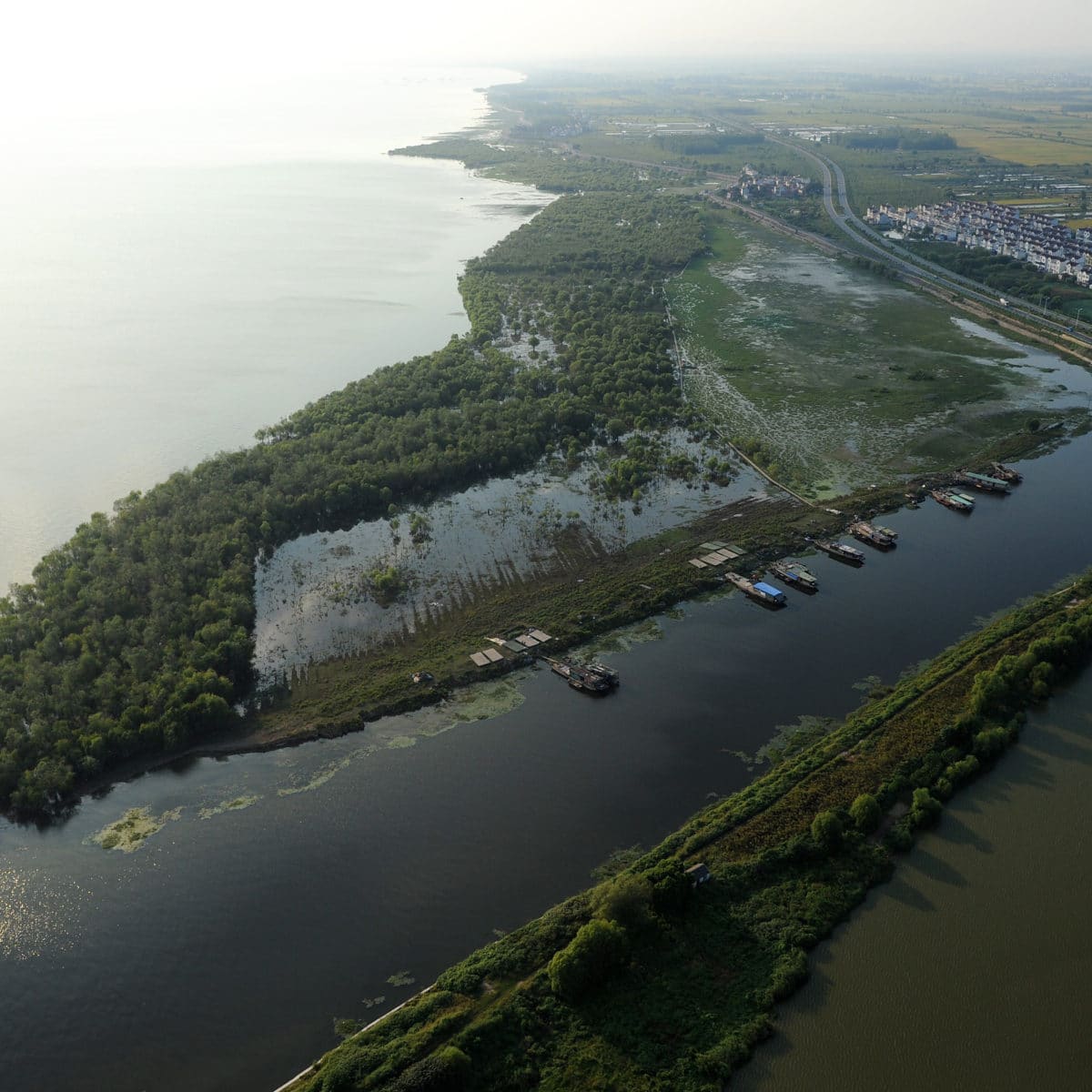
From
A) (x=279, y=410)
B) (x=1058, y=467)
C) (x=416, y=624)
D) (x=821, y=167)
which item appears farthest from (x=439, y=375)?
(x=821, y=167)

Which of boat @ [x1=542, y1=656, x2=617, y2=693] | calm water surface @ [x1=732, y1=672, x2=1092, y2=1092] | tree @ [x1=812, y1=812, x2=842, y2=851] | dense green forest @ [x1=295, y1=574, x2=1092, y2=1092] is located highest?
boat @ [x1=542, y1=656, x2=617, y2=693]

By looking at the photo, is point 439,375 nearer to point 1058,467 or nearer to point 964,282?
point 1058,467

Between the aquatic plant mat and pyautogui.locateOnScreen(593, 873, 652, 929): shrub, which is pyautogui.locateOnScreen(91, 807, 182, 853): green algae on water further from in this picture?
pyautogui.locateOnScreen(593, 873, 652, 929): shrub

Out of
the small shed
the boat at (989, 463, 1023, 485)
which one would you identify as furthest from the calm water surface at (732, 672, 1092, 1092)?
the boat at (989, 463, 1023, 485)

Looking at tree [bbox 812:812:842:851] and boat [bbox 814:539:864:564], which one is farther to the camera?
boat [bbox 814:539:864:564]

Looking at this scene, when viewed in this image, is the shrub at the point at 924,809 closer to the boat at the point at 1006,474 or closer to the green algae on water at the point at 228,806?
the green algae on water at the point at 228,806

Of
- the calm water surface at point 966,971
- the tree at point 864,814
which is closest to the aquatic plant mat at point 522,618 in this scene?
the tree at point 864,814

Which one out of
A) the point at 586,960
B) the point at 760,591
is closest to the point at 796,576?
the point at 760,591

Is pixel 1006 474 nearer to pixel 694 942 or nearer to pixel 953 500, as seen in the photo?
pixel 953 500
